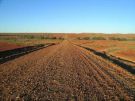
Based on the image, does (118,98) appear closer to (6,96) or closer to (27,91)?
(27,91)

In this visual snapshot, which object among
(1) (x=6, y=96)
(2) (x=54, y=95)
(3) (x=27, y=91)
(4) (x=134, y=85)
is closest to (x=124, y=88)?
(4) (x=134, y=85)

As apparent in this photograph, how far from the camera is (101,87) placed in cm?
949

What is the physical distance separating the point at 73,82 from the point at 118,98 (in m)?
3.12

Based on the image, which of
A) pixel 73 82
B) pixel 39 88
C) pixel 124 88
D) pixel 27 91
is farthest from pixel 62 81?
pixel 124 88

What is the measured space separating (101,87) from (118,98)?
5.40 feet

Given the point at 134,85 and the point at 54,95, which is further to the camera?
the point at 134,85

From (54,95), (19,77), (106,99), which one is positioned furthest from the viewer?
(19,77)

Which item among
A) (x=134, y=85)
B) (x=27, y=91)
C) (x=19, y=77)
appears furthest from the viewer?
(x=19, y=77)

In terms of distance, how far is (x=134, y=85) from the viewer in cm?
1041

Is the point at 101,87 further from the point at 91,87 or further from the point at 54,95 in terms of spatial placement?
the point at 54,95

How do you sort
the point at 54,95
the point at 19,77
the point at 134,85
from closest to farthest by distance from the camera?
the point at 54,95
the point at 134,85
the point at 19,77

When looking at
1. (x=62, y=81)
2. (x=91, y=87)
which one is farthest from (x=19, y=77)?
(x=91, y=87)

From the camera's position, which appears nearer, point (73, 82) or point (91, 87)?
point (91, 87)

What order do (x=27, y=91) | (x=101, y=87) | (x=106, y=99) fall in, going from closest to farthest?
(x=106, y=99) < (x=27, y=91) < (x=101, y=87)
